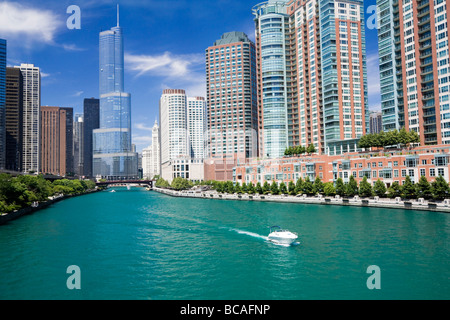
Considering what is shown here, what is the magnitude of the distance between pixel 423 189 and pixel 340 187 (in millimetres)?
25535

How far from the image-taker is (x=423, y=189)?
84938 millimetres

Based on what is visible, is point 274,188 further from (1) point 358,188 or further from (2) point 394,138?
(2) point 394,138

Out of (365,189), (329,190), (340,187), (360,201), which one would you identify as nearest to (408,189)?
(365,189)

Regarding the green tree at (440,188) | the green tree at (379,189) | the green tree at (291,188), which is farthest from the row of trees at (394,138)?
the green tree at (291,188)

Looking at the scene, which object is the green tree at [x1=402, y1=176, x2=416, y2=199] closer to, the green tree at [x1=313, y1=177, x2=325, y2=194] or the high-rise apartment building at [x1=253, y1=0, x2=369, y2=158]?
the green tree at [x1=313, y1=177, x2=325, y2=194]

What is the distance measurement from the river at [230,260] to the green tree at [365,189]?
984 inches

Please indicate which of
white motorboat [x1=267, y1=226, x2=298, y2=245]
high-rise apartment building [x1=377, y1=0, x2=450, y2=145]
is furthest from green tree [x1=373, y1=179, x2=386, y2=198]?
white motorboat [x1=267, y1=226, x2=298, y2=245]

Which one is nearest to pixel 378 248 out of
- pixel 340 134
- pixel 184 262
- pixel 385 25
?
pixel 184 262

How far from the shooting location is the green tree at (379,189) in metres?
95.7

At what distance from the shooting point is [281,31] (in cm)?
17625

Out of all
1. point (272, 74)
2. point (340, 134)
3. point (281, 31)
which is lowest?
point (340, 134)

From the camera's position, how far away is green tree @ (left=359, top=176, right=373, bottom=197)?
9850cm
